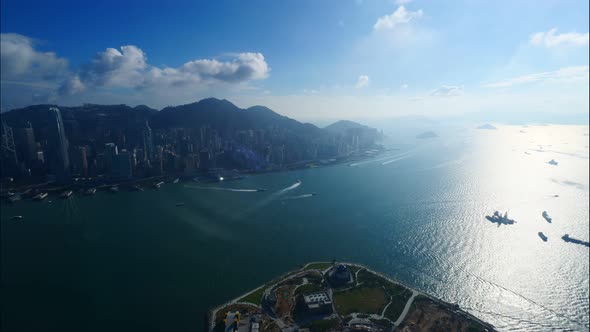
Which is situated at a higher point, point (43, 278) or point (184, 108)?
point (184, 108)

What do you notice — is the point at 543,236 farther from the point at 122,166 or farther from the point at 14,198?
the point at 14,198

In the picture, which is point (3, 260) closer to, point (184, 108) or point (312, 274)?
point (312, 274)

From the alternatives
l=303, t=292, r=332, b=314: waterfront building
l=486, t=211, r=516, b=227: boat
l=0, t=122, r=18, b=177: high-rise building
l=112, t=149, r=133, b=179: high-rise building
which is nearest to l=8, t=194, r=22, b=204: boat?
l=0, t=122, r=18, b=177: high-rise building

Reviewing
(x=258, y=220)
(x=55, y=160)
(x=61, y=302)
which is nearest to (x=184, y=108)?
(x=55, y=160)

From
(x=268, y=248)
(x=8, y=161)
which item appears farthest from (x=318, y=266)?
(x=8, y=161)

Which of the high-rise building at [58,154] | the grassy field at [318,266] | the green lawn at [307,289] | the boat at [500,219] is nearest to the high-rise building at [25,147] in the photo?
the high-rise building at [58,154]

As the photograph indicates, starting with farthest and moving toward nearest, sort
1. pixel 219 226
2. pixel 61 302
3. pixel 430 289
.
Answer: pixel 219 226 < pixel 430 289 < pixel 61 302
